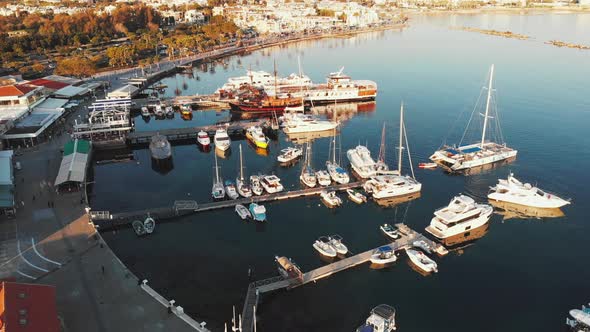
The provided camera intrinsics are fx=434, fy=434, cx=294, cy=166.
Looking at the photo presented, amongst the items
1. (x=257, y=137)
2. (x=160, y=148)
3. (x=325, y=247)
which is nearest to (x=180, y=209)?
(x=325, y=247)

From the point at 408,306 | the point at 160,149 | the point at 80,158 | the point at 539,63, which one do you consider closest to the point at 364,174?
the point at 408,306

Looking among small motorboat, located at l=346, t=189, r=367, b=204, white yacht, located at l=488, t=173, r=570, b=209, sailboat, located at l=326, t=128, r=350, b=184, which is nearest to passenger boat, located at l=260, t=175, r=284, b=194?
sailboat, located at l=326, t=128, r=350, b=184

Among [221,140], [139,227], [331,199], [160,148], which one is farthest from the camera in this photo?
[221,140]

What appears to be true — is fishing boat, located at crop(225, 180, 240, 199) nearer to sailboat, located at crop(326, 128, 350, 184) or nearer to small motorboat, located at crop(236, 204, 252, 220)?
small motorboat, located at crop(236, 204, 252, 220)

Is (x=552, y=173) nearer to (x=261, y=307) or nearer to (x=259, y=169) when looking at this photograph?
(x=259, y=169)

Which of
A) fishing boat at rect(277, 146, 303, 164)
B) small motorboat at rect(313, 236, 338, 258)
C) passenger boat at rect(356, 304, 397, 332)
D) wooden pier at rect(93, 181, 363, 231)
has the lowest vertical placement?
passenger boat at rect(356, 304, 397, 332)

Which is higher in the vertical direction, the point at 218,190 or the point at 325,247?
the point at 218,190

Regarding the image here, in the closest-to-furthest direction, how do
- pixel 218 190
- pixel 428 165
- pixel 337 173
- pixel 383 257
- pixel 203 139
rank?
pixel 383 257
pixel 218 190
pixel 337 173
pixel 428 165
pixel 203 139

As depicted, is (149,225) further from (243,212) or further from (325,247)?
(325,247)
